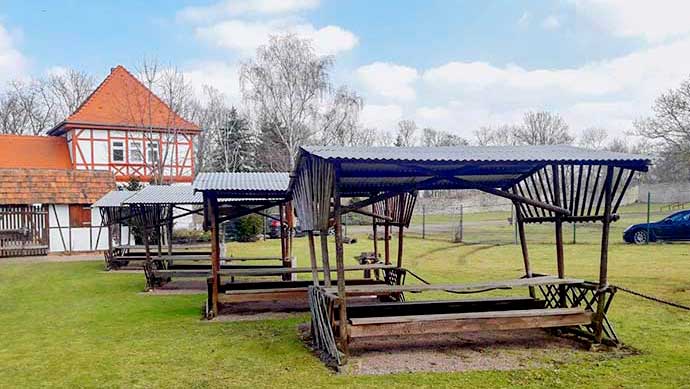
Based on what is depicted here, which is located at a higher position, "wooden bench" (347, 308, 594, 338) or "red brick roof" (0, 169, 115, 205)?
"red brick roof" (0, 169, 115, 205)

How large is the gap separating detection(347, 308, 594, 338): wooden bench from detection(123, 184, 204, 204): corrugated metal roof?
24.9 feet

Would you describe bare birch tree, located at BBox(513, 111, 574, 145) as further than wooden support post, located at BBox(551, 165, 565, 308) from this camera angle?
Yes

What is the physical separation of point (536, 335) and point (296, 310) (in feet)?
12.3

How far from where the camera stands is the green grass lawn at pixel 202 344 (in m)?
5.21

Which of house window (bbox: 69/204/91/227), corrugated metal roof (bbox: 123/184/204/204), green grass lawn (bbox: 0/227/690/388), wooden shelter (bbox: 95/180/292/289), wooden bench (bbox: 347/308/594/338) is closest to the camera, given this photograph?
green grass lawn (bbox: 0/227/690/388)

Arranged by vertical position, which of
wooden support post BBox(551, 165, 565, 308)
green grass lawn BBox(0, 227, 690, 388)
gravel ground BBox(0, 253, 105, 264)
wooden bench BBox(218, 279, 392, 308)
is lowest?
gravel ground BBox(0, 253, 105, 264)

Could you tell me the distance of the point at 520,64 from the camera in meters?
24.5

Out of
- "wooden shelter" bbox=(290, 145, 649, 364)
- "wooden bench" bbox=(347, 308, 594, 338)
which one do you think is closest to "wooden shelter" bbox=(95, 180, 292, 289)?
"wooden shelter" bbox=(290, 145, 649, 364)

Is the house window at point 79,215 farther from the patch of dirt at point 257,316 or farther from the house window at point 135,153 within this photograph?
the patch of dirt at point 257,316

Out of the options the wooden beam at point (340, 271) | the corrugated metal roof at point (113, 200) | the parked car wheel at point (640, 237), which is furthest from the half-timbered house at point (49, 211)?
the parked car wheel at point (640, 237)

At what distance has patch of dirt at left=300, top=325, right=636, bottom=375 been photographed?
562cm

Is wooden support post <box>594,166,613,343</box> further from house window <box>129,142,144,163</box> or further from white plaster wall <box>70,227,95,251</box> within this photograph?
house window <box>129,142,144,163</box>

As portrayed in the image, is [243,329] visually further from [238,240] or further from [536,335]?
[238,240]

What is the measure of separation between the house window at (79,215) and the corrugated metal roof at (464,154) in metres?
17.8
